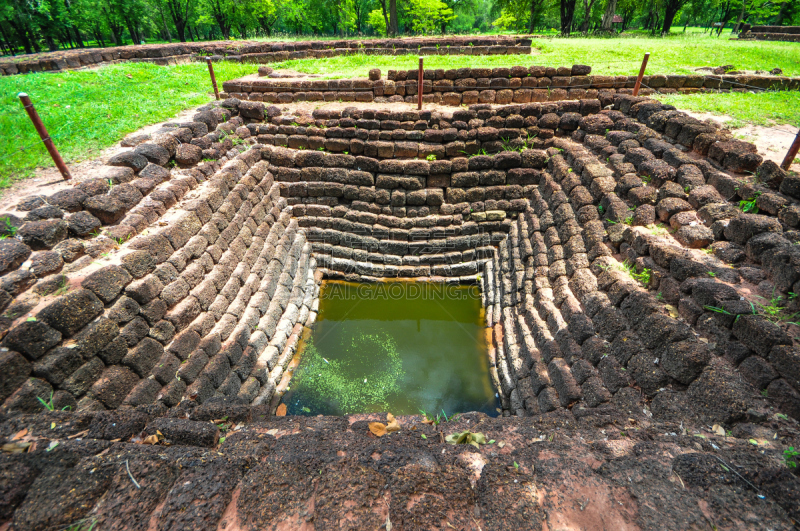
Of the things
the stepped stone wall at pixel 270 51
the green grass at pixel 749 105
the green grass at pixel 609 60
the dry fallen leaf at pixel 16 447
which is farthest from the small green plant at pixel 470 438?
the stepped stone wall at pixel 270 51

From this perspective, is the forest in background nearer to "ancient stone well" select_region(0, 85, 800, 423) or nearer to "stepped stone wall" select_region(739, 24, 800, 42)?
"stepped stone wall" select_region(739, 24, 800, 42)

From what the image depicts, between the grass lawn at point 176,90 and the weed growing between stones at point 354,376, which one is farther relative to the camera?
the grass lawn at point 176,90

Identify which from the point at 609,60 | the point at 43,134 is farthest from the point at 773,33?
the point at 43,134

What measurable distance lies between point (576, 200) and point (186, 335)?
7.22 m

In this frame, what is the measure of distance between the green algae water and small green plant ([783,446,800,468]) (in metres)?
3.54

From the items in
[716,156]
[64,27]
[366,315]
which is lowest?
[366,315]

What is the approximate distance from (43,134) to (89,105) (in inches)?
168

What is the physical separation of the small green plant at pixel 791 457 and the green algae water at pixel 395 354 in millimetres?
3543

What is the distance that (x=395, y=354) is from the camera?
670 centimetres

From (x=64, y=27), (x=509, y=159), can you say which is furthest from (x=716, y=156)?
(x=64, y=27)

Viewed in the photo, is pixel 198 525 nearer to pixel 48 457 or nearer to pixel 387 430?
pixel 48 457

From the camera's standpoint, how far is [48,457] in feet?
9.14

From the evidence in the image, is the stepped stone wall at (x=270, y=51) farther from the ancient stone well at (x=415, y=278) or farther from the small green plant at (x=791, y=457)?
the small green plant at (x=791, y=457)

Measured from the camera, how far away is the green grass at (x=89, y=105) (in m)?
6.18
